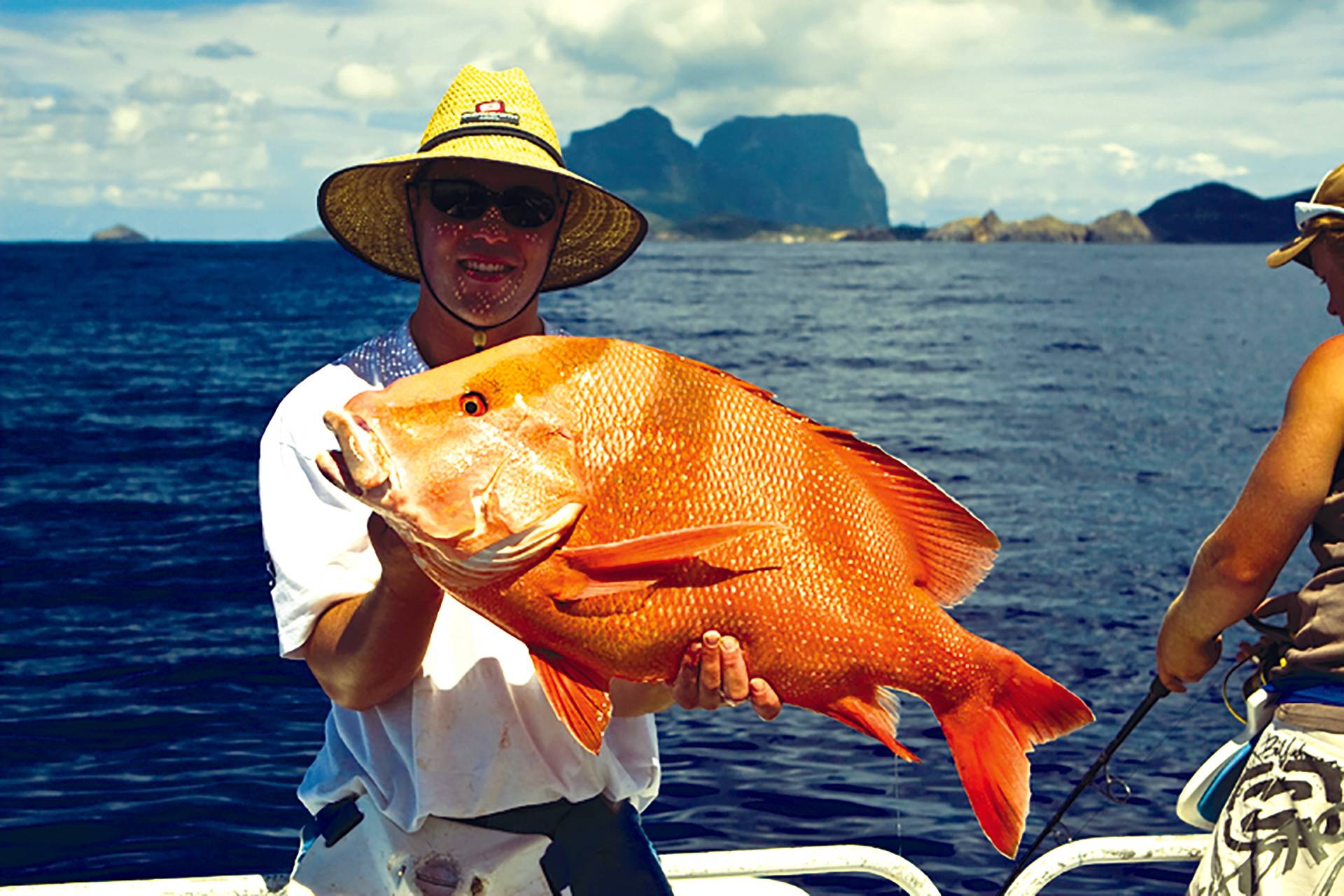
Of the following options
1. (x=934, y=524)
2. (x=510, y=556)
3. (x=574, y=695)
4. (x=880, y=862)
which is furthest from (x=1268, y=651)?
(x=510, y=556)

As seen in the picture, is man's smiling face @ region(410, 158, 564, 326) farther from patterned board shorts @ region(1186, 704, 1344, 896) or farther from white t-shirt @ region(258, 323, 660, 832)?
patterned board shorts @ region(1186, 704, 1344, 896)

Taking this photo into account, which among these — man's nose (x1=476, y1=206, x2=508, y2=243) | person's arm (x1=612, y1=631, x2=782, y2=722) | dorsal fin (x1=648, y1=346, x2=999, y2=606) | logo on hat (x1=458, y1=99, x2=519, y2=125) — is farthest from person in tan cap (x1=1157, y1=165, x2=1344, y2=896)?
logo on hat (x1=458, y1=99, x2=519, y2=125)

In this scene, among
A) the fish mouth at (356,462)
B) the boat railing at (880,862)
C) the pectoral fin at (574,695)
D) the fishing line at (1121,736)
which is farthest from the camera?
the boat railing at (880,862)

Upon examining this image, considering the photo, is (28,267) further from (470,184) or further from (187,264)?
(470,184)

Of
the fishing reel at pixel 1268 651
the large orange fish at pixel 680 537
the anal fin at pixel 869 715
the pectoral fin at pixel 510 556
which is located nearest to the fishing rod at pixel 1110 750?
the fishing reel at pixel 1268 651

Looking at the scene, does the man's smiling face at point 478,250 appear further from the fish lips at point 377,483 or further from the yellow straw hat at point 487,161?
the fish lips at point 377,483

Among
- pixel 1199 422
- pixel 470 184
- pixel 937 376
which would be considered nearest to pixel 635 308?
pixel 937 376

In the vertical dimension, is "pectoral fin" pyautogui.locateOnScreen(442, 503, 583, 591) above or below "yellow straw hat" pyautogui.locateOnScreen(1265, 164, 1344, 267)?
below

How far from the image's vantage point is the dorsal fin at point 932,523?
8.59 ft

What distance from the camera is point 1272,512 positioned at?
2793 mm

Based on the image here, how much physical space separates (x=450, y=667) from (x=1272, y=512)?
1921 millimetres

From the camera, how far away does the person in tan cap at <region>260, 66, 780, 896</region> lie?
2703mm

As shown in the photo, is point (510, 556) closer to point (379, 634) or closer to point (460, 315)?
point (379, 634)

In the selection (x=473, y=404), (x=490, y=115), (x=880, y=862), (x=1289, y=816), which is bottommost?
(x=880, y=862)
